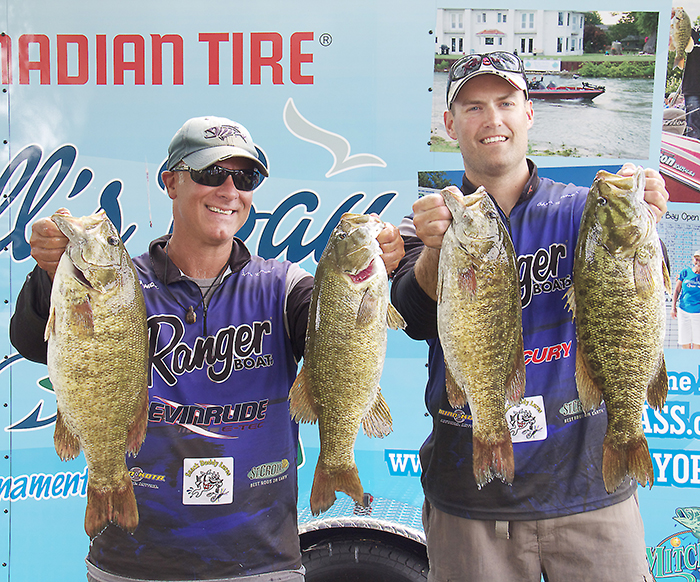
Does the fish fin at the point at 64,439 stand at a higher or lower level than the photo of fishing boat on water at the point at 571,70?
lower

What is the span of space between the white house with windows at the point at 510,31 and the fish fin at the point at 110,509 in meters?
2.53

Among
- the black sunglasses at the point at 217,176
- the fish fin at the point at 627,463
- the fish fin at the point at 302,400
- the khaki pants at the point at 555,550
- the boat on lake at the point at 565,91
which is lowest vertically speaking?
the khaki pants at the point at 555,550

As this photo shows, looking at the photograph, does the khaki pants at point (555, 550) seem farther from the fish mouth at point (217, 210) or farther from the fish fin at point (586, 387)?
the fish mouth at point (217, 210)

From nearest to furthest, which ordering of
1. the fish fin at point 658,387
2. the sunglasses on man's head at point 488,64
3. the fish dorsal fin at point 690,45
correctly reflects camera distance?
the fish fin at point 658,387 → the sunglasses on man's head at point 488,64 → the fish dorsal fin at point 690,45

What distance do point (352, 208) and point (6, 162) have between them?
1860 millimetres

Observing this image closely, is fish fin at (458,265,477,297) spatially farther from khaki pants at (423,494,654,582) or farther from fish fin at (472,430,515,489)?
khaki pants at (423,494,654,582)

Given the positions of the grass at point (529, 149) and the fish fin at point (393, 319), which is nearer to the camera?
the fish fin at point (393, 319)

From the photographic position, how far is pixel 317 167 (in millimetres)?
3039

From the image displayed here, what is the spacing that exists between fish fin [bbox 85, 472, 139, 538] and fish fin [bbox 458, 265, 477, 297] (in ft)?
4.25

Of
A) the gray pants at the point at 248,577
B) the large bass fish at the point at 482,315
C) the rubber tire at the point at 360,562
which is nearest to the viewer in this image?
the large bass fish at the point at 482,315

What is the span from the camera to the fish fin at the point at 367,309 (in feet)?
6.01

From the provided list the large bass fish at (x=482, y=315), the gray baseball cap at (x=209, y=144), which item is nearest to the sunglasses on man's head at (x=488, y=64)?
the large bass fish at (x=482, y=315)

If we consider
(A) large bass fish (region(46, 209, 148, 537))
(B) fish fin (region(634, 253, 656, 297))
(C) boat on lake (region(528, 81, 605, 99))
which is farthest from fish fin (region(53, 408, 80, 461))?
(C) boat on lake (region(528, 81, 605, 99))

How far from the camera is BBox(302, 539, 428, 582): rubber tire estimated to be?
3.08 meters
